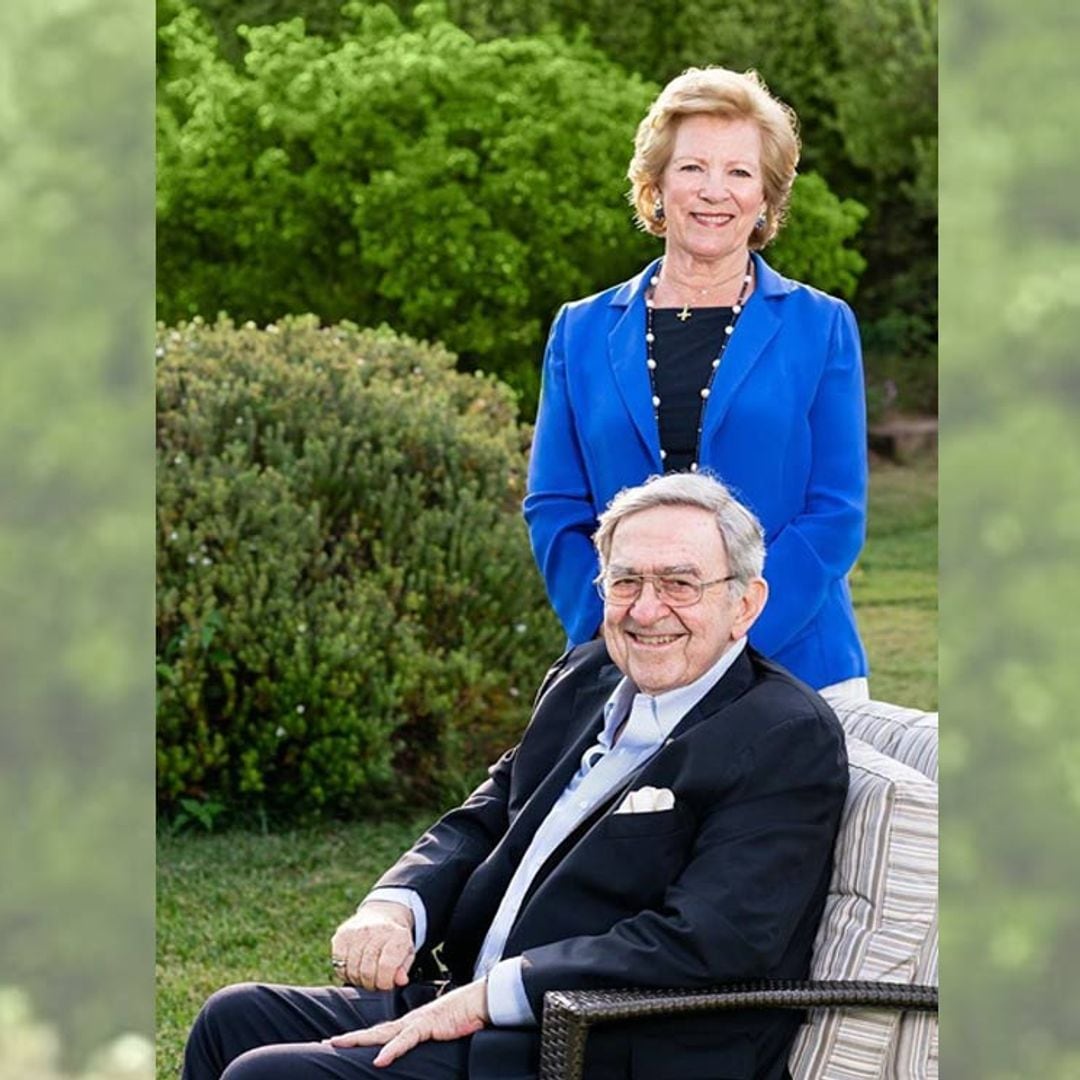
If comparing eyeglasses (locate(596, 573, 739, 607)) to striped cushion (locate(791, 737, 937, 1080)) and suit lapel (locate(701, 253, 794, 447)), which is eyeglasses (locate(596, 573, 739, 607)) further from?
suit lapel (locate(701, 253, 794, 447))

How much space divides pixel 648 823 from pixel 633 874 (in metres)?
0.07

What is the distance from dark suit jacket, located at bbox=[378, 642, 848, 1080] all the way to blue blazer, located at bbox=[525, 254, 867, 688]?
41cm

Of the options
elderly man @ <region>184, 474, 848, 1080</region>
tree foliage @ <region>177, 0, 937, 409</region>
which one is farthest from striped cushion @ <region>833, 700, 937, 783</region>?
tree foliage @ <region>177, 0, 937, 409</region>

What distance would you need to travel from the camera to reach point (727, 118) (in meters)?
3.18

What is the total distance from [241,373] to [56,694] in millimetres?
5663

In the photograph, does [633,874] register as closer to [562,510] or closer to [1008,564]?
A: [562,510]

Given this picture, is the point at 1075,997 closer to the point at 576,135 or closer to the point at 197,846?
the point at 197,846

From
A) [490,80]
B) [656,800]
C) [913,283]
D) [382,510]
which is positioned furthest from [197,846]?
[913,283]

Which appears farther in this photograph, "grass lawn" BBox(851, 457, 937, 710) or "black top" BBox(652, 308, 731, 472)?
"grass lawn" BBox(851, 457, 937, 710)

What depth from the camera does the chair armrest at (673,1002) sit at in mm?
2455

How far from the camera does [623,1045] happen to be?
2.54m

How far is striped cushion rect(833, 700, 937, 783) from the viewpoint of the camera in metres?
2.93

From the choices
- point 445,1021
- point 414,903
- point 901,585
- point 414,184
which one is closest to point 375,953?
point 414,903

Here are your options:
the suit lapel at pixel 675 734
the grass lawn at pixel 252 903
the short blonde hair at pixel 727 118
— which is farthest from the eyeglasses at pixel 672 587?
the grass lawn at pixel 252 903
